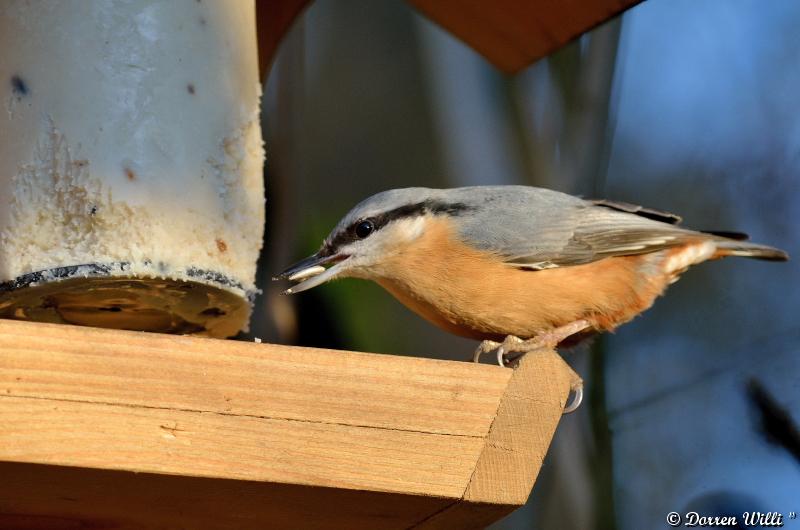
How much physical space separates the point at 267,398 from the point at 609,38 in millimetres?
2197

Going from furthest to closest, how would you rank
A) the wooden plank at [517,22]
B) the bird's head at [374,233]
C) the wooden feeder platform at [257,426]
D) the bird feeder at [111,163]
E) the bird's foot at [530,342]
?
1. the wooden plank at [517,22]
2. the bird's head at [374,233]
3. the bird's foot at [530,342]
4. the bird feeder at [111,163]
5. the wooden feeder platform at [257,426]

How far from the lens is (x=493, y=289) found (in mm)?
1732

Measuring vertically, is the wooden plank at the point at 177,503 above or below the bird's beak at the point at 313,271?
below

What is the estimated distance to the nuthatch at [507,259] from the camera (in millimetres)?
1750

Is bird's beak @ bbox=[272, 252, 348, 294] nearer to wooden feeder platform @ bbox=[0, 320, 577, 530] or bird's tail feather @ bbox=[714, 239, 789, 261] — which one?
wooden feeder platform @ bbox=[0, 320, 577, 530]

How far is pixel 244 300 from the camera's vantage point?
1.52 meters

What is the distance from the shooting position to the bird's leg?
1715 mm

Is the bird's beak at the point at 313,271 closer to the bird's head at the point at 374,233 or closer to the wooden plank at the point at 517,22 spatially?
the bird's head at the point at 374,233

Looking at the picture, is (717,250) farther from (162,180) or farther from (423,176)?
(423,176)

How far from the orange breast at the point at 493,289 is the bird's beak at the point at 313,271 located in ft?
0.29

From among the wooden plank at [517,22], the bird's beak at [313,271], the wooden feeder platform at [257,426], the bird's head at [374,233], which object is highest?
the wooden plank at [517,22]

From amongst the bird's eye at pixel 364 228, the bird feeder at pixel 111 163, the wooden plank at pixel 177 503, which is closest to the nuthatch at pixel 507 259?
the bird's eye at pixel 364 228

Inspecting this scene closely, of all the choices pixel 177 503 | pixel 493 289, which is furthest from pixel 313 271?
pixel 177 503

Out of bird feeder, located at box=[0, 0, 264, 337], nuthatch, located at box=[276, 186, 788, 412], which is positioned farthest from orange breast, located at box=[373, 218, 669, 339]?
bird feeder, located at box=[0, 0, 264, 337]
